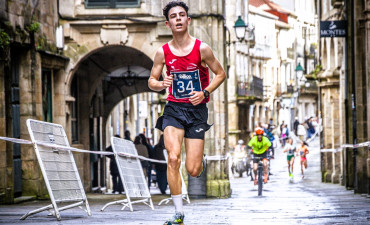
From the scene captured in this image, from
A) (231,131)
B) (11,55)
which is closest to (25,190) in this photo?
(11,55)

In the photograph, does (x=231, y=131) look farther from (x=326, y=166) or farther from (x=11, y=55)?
(x=11, y=55)

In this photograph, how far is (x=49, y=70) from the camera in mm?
23375

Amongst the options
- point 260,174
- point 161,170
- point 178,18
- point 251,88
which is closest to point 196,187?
point 260,174

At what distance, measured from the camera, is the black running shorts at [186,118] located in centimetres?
1017

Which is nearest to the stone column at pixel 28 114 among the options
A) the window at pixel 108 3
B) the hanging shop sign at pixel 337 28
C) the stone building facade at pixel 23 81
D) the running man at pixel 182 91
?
the stone building facade at pixel 23 81

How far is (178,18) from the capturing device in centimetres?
1002

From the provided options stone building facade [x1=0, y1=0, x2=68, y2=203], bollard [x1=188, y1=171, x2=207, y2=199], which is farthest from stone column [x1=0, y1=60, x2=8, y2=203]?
bollard [x1=188, y1=171, x2=207, y2=199]

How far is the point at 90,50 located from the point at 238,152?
22697 millimetres

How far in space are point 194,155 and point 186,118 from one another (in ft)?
1.20

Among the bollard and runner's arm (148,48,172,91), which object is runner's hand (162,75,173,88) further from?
the bollard

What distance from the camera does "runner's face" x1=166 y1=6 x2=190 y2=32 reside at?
10023 millimetres

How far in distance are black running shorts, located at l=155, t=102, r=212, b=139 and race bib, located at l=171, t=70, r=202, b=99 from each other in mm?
108

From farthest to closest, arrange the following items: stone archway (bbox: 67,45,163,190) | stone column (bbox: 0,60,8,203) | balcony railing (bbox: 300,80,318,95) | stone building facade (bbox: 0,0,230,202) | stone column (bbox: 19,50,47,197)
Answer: balcony railing (bbox: 300,80,318,95)
stone archway (bbox: 67,45,163,190)
stone column (bbox: 19,50,47,197)
stone building facade (bbox: 0,0,230,202)
stone column (bbox: 0,60,8,203)

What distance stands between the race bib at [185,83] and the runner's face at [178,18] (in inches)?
16.8
